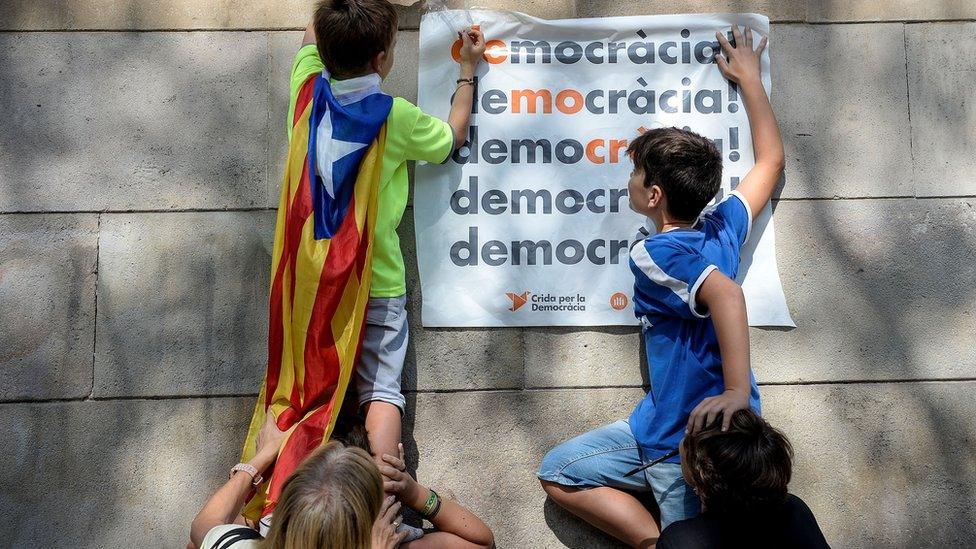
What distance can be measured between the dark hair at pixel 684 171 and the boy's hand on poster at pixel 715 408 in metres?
0.71

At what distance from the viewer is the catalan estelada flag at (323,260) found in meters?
3.27

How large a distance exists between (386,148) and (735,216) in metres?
1.39

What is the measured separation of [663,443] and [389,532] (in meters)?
1.05

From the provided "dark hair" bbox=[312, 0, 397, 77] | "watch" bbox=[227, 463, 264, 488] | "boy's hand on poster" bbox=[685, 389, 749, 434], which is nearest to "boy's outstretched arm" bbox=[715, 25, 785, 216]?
"boy's hand on poster" bbox=[685, 389, 749, 434]

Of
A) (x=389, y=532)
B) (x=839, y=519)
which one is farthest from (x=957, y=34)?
(x=389, y=532)

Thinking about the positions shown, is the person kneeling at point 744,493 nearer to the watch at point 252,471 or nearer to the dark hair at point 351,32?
the watch at point 252,471

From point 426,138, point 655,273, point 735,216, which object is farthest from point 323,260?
point 735,216

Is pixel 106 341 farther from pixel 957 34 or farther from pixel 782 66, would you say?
pixel 957 34

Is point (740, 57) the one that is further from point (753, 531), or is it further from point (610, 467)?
point (753, 531)

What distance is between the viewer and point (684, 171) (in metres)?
3.25

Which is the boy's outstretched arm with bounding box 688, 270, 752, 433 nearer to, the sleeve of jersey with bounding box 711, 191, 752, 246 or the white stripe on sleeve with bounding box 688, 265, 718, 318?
the white stripe on sleeve with bounding box 688, 265, 718, 318

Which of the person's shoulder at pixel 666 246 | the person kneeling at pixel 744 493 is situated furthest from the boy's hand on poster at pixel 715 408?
the person's shoulder at pixel 666 246

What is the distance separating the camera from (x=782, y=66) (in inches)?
149

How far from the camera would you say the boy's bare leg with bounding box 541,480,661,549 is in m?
3.33
